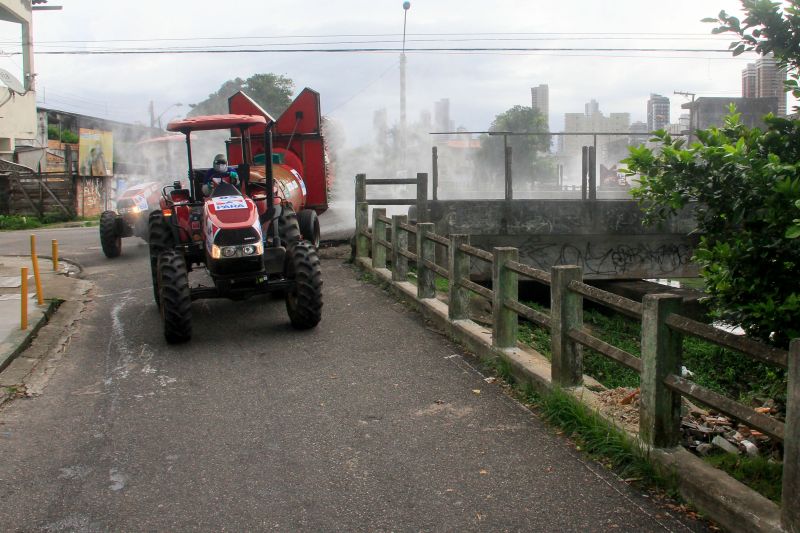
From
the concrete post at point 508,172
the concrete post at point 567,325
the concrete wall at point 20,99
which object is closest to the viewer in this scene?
the concrete post at point 567,325

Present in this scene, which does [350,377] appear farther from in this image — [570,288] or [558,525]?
[558,525]

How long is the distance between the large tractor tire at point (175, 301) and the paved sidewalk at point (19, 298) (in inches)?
64.5

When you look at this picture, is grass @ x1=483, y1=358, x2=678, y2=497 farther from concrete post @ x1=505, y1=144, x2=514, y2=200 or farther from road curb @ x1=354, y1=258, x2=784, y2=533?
concrete post @ x1=505, y1=144, x2=514, y2=200

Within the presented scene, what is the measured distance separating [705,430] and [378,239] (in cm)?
768

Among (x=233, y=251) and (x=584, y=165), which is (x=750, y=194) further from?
(x=584, y=165)

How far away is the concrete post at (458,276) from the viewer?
9047 millimetres

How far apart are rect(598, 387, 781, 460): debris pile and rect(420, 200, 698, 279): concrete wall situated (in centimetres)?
1001

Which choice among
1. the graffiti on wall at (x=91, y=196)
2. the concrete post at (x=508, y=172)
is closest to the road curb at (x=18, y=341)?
the concrete post at (x=508, y=172)

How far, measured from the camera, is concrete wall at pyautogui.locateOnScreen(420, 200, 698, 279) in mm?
16547

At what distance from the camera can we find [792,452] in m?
3.85

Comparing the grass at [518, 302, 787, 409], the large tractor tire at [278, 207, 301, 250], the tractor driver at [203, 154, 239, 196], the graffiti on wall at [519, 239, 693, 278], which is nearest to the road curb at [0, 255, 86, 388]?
the tractor driver at [203, 154, 239, 196]

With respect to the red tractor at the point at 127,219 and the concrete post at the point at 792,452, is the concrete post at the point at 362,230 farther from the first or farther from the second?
the concrete post at the point at 792,452

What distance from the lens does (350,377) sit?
7598 millimetres

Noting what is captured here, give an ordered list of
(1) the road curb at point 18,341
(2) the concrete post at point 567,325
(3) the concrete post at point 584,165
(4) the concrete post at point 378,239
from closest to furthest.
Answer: (2) the concrete post at point 567,325, (1) the road curb at point 18,341, (4) the concrete post at point 378,239, (3) the concrete post at point 584,165
